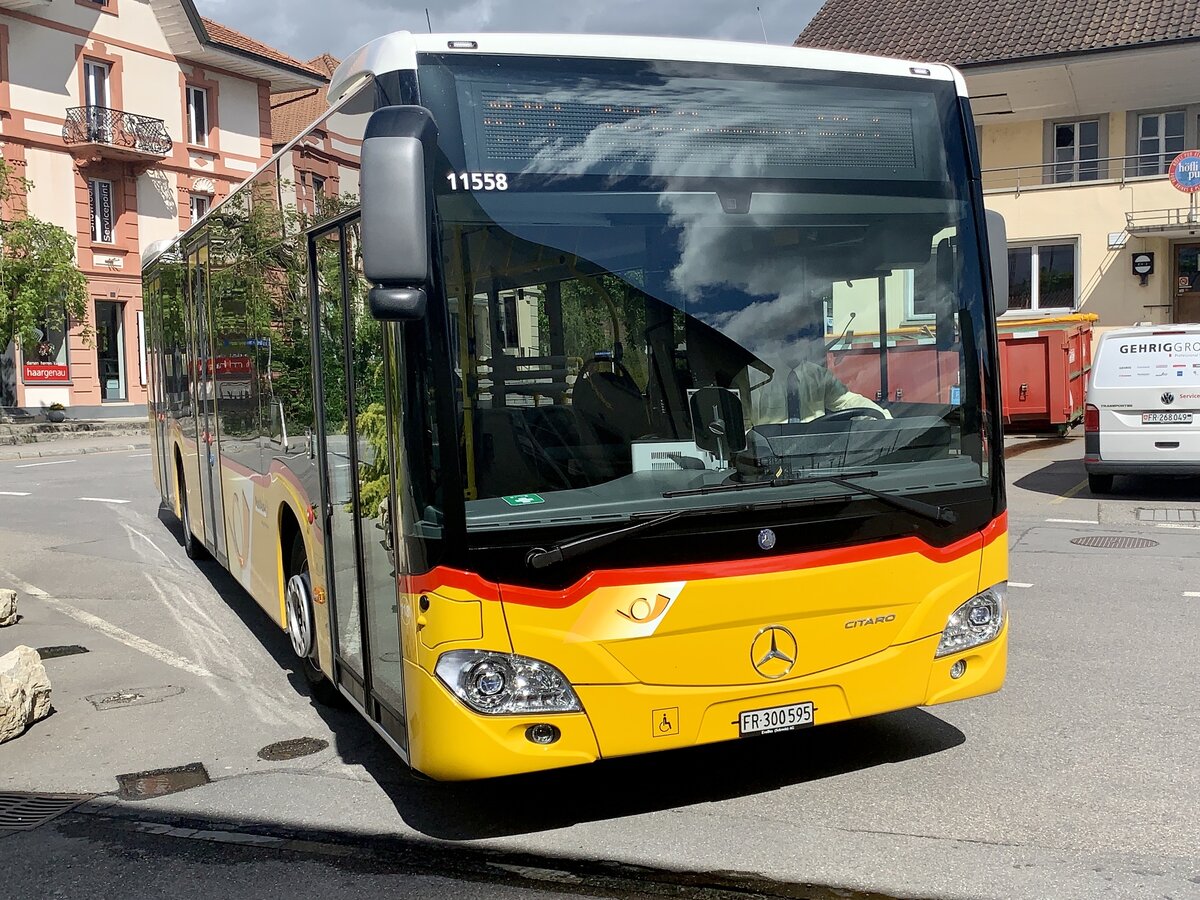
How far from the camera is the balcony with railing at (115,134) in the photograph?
34344mm

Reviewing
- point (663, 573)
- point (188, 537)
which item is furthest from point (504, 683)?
point (188, 537)

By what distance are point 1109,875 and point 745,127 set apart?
9.39 ft

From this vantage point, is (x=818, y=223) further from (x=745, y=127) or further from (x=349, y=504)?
(x=349, y=504)

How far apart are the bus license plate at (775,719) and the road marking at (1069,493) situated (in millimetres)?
10544

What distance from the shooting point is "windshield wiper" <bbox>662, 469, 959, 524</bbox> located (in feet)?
14.7

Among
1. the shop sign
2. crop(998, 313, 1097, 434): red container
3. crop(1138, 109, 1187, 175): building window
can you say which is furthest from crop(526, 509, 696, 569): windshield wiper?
the shop sign

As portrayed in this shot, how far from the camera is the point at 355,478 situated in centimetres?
514

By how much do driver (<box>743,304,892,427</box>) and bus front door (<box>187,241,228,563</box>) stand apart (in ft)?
16.6

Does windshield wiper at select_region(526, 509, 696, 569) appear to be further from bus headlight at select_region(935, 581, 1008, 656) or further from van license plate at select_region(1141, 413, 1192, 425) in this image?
van license plate at select_region(1141, 413, 1192, 425)

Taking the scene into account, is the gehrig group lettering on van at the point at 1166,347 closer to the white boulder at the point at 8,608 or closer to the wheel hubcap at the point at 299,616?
the wheel hubcap at the point at 299,616

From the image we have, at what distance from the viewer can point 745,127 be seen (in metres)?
4.62

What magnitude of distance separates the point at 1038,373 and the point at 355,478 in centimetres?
1872

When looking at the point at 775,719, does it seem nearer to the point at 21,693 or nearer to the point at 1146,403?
the point at 21,693

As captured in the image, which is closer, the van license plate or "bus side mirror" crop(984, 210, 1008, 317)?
"bus side mirror" crop(984, 210, 1008, 317)
